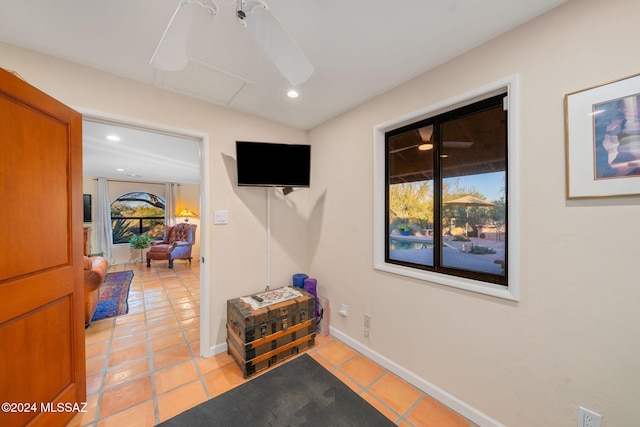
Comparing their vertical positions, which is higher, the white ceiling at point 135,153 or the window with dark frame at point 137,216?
the white ceiling at point 135,153

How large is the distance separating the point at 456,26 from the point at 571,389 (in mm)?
2047

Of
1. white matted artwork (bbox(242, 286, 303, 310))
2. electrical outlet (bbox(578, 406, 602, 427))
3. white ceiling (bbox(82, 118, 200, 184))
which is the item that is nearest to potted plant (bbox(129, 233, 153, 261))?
white ceiling (bbox(82, 118, 200, 184))

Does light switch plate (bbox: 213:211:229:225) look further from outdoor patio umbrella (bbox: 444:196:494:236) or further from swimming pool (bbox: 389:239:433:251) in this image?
outdoor patio umbrella (bbox: 444:196:494:236)

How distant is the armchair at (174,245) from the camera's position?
5578 millimetres

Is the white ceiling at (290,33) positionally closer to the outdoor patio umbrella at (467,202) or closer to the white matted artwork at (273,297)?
the outdoor patio umbrella at (467,202)

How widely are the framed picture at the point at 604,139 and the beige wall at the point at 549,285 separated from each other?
4 cm

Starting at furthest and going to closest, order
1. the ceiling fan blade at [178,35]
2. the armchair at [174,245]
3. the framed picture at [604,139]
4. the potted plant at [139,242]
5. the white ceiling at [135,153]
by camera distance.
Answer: the potted plant at [139,242]
the armchair at [174,245]
the white ceiling at [135,153]
the framed picture at [604,139]
the ceiling fan blade at [178,35]

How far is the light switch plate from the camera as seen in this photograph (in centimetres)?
222

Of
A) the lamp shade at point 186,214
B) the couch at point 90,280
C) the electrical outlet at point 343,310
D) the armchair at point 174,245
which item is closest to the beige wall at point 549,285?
the electrical outlet at point 343,310

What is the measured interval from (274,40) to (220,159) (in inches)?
60.1

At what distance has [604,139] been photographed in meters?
1.07

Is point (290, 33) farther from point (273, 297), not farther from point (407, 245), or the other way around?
point (273, 297)

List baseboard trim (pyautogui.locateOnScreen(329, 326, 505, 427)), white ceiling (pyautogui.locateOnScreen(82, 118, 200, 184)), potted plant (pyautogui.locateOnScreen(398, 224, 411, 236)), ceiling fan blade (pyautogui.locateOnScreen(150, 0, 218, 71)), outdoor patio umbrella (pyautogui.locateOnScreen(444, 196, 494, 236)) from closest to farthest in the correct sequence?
ceiling fan blade (pyautogui.locateOnScreen(150, 0, 218, 71)) → baseboard trim (pyautogui.locateOnScreen(329, 326, 505, 427)) → outdoor patio umbrella (pyautogui.locateOnScreen(444, 196, 494, 236)) → potted plant (pyautogui.locateOnScreen(398, 224, 411, 236)) → white ceiling (pyautogui.locateOnScreen(82, 118, 200, 184))

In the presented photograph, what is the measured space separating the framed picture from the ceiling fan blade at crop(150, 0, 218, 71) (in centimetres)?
Result: 172
